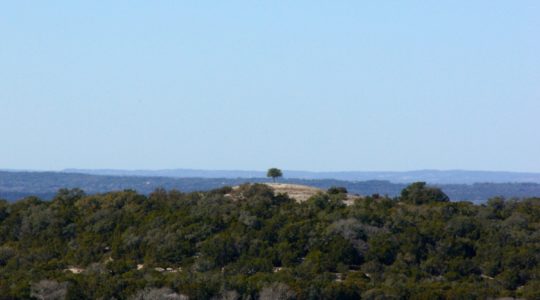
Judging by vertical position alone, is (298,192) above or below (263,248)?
above

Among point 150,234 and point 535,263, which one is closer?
point 535,263

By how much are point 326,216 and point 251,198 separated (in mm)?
5503

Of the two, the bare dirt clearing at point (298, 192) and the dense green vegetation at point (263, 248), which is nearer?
the dense green vegetation at point (263, 248)

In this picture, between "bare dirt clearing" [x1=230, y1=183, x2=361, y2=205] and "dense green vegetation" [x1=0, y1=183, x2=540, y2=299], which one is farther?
"bare dirt clearing" [x1=230, y1=183, x2=361, y2=205]

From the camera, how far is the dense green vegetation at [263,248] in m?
44.7

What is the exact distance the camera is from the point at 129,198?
2482 inches

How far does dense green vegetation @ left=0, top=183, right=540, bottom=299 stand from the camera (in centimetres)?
4469

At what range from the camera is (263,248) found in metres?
53.1

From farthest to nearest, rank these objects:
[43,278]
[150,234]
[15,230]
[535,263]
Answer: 1. [15,230]
2. [150,234]
3. [535,263]
4. [43,278]

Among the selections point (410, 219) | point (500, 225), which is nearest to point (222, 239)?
point (410, 219)

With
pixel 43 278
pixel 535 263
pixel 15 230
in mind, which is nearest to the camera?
pixel 43 278

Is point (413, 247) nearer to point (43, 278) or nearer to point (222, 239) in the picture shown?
point (222, 239)

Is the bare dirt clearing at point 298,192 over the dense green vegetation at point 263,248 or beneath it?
over

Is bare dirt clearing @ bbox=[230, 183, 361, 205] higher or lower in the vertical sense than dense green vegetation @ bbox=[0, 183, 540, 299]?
higher
